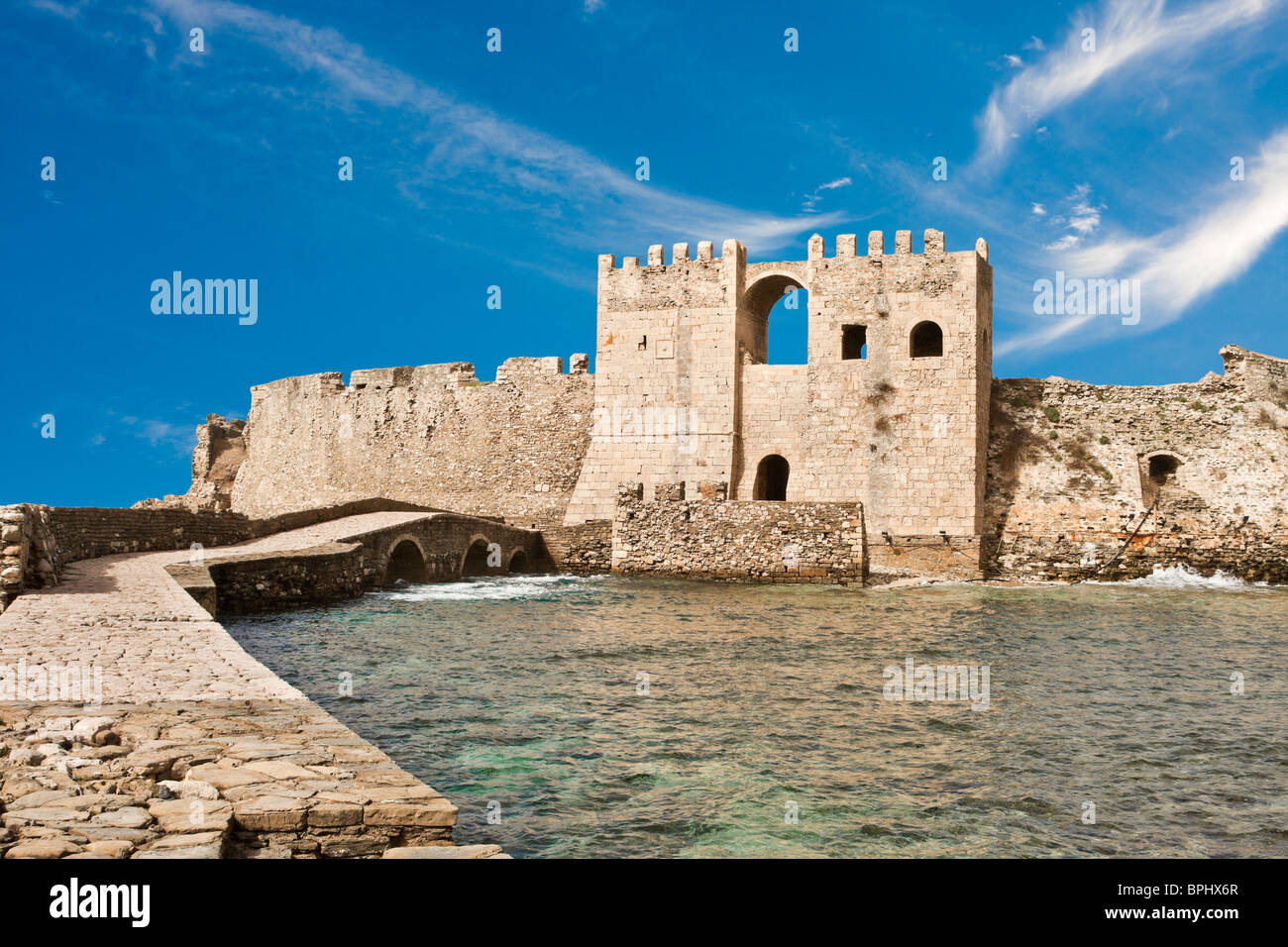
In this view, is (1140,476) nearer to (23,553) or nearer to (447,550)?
(447,550)

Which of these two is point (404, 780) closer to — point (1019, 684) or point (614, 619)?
point (1019, 684)

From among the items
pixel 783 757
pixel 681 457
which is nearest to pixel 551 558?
pixel 681 457

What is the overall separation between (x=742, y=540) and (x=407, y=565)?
7.53 metres

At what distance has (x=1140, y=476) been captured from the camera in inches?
1030

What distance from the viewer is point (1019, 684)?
11.6 metres

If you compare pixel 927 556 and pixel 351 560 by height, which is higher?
pixel 351 560

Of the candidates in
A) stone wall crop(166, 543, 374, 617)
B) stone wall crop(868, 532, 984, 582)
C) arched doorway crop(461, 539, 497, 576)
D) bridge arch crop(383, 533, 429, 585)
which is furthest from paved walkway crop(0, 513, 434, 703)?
stone wall crop(868, 532, 984, 582)

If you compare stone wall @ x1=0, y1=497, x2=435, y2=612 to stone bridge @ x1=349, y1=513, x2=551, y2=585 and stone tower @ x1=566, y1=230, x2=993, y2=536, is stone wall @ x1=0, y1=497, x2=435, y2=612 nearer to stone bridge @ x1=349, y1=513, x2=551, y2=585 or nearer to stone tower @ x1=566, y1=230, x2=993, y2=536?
stone bridge @ x1=349, y1=513, x2=551, y2=585

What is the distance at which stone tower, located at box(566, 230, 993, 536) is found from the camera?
82.9 ft

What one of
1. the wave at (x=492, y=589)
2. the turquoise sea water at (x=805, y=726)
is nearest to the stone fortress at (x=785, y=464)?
the wave at (x=492, y=589)

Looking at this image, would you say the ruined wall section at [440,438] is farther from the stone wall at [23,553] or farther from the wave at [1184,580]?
the stone wall at [23,553]

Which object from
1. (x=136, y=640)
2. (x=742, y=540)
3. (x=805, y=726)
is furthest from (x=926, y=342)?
(x=136, y=640)
